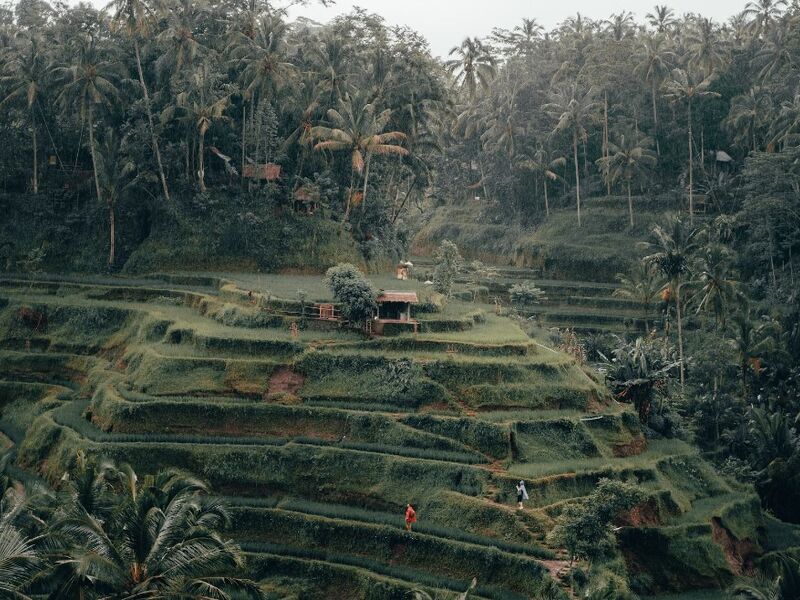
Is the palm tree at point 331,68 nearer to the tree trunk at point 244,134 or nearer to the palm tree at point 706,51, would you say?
the tree trunk at point 244,134

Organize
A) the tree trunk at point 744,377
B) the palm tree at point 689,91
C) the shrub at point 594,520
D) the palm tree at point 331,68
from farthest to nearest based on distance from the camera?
1. the palm tree at point 689,91
2. the palm tree at point 331,68
3. the tree trunk at point 744,377
4. the shrub at point 594,520

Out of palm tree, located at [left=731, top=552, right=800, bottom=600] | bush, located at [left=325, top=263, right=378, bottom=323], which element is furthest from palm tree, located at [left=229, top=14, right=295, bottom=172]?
palm tree, located at [left=731, top=552, right=800, bottom=600]

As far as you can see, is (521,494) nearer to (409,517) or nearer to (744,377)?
(409,517)

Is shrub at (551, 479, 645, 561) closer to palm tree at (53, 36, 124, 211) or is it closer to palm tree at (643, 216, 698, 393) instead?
palm tree at (643, 216, 698, 393)

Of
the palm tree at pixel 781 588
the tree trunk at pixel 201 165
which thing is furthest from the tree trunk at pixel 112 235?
the palm tree at pixel 781 588

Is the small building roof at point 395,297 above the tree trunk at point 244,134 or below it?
below

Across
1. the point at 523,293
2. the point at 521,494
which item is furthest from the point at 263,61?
the point at 521,494
